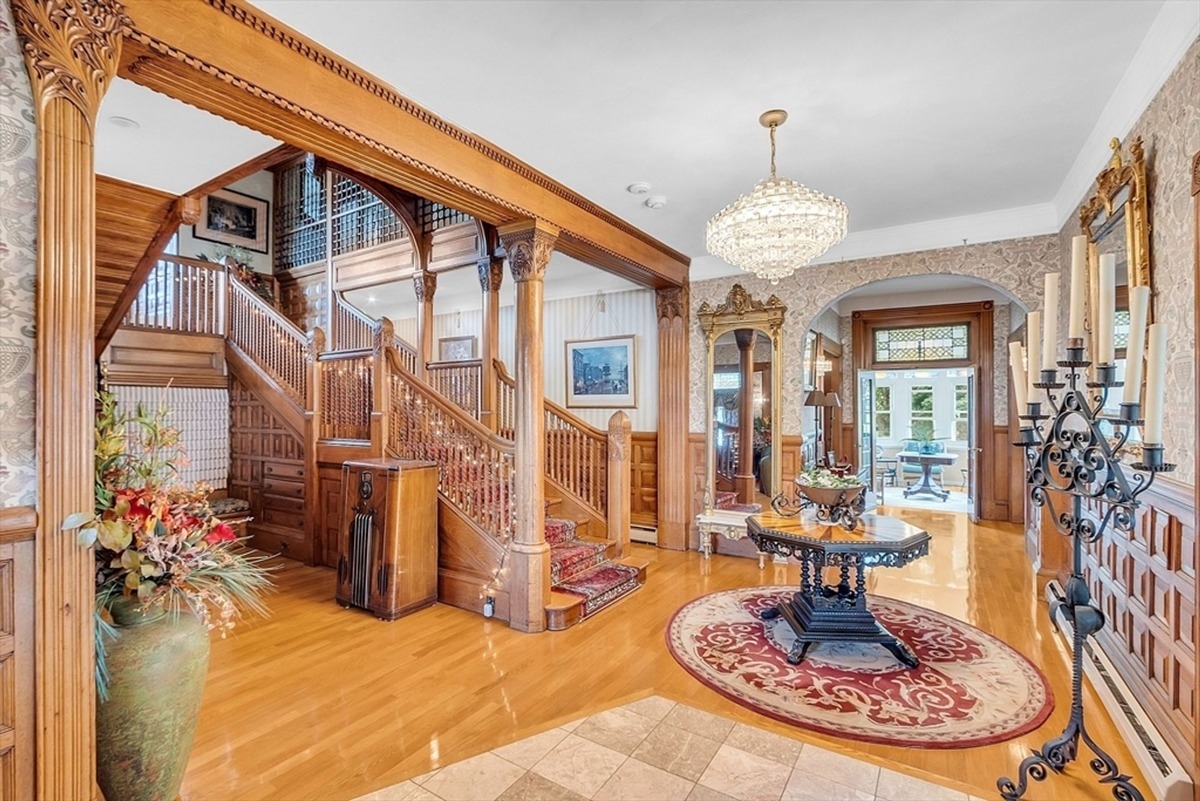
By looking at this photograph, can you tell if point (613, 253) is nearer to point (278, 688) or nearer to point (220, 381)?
point (278, 688)

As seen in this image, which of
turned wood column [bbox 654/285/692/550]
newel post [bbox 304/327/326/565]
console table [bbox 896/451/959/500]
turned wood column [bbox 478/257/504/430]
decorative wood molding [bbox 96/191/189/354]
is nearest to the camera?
decorative wood molding [bbox 96/191/189/354]

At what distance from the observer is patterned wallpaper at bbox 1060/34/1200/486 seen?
2215 millimetres

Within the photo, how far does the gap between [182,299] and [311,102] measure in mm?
5253

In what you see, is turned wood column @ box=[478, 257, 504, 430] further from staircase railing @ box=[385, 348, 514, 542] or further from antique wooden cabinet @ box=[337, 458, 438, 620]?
antique wooden cabinet @ box=[337, 458, 438, 620]

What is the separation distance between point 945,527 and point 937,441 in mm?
5016

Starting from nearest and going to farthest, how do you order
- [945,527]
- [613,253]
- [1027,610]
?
[1027,610] < [613,253] < [945,527]

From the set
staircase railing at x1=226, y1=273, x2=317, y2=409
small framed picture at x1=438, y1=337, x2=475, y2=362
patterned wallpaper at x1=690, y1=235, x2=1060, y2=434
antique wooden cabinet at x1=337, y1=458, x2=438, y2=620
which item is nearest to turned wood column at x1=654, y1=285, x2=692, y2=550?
patterned wallpaper at x1=690, y1=235, x2=1060, y2=434

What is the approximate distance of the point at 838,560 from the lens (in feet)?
Answer: 11.2

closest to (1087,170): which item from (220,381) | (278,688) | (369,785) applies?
(369,785)

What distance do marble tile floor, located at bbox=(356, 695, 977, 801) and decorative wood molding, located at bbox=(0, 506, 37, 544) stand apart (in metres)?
1.50

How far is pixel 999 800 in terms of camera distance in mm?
2107

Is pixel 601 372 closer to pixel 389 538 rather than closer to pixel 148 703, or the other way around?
pixel 389 538

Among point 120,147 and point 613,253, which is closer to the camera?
point 120,147

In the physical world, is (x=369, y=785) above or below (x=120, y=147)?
below
